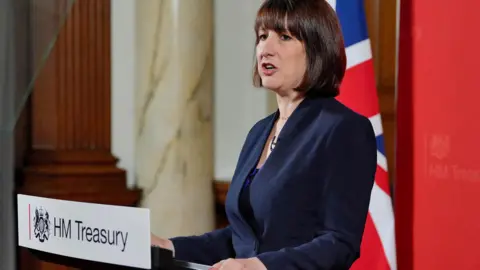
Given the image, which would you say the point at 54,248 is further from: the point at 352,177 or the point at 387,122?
the point at 387,122

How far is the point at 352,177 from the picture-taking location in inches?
39.9

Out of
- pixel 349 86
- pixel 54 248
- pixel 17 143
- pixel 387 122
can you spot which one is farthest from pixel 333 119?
pixel 17 143

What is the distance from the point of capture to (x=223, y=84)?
6.29 feet

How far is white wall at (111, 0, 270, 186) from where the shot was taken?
6.19 feet

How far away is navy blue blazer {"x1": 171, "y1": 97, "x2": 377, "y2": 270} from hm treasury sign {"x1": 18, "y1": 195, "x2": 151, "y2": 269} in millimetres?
170

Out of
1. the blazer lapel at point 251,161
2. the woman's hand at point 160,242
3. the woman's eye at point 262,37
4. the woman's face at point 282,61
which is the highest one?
the woman's eye at point 262,37

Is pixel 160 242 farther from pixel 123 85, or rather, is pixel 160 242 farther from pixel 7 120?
pixel 123 85

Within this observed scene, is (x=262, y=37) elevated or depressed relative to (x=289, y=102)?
elevated

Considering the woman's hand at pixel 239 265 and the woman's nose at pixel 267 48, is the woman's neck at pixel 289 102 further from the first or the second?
the woman's hand at pixel 239 265

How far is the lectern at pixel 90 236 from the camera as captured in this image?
3.03 feet

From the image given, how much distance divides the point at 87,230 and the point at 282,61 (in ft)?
1.36
